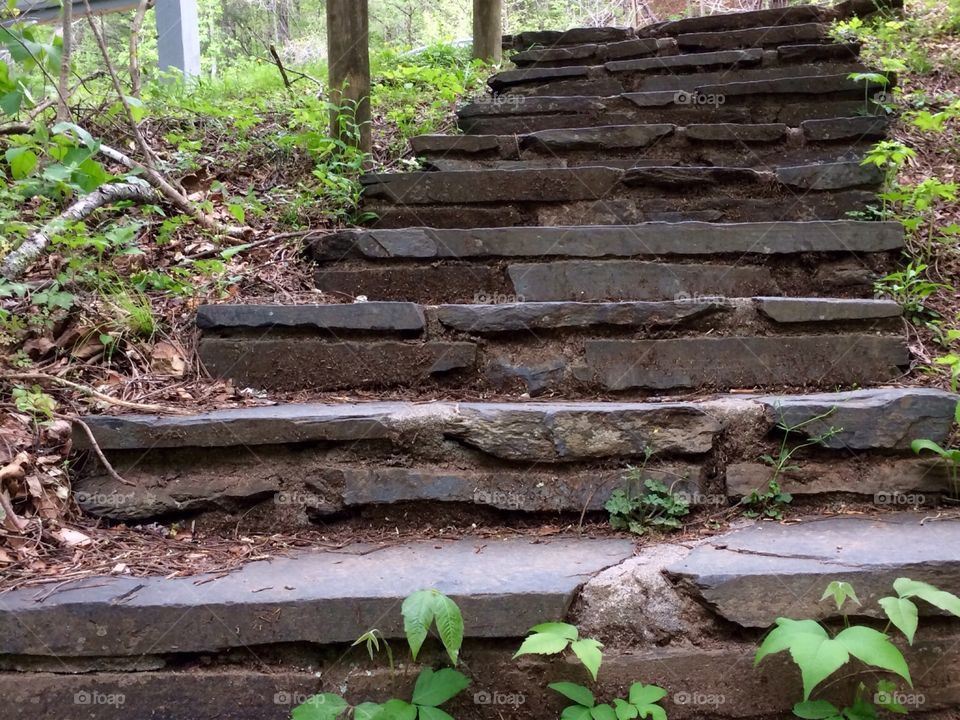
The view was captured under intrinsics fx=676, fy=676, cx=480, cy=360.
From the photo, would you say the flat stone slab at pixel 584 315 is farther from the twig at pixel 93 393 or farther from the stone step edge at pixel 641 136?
the stone step edge at pixel 641 136

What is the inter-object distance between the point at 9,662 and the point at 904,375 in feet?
9.89

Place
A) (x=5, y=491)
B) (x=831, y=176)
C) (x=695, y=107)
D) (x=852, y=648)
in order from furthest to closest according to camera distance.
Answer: (x=695, y=107) → (x=831, y=176) → (x=5, y=491) → (x=852, y=648)

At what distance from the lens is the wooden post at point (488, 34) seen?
6852mm

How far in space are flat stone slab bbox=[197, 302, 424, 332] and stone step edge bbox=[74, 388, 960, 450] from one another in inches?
20.4

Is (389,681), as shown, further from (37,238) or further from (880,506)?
(37,238)

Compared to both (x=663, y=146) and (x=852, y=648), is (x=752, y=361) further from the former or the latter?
(x=663, y=146)

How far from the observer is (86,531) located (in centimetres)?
212

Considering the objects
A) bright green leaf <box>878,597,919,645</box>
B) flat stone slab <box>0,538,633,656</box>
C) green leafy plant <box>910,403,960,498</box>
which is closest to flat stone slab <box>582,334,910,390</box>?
green leafy plant <box>910,403,960,498</box>

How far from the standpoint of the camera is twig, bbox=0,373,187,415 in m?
2.38

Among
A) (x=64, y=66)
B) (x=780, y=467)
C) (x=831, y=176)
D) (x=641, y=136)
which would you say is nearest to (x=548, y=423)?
(x=780, y=467)

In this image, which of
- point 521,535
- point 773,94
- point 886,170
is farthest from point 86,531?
point 773,94

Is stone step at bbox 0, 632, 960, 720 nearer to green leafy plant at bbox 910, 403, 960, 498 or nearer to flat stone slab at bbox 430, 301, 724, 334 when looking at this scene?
green leafy plant at bbox 910, 403, 960, 498

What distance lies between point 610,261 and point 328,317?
129cm

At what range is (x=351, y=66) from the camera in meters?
4.21
